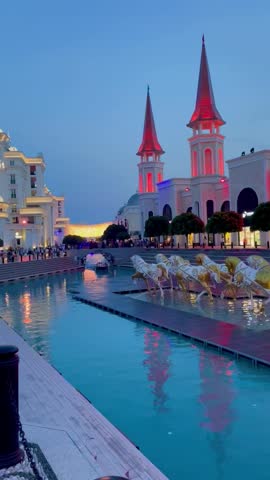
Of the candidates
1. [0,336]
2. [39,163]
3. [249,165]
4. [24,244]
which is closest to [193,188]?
[249,165]

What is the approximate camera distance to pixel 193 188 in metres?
61.2

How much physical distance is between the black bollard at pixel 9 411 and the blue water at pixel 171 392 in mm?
2111

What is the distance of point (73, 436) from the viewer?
611 cm

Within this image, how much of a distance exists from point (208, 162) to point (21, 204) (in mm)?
31304

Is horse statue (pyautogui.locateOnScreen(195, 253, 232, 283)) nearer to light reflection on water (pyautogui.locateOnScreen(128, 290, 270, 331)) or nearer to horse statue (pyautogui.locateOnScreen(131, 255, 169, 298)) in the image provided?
light reflection on water (pyautogui.locateOnScreen(128, 290, 270, 331))

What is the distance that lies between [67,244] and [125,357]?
73.9 meters

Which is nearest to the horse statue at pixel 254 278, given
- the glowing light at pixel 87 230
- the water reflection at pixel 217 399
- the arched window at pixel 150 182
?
the water reflection at pixel 217 399

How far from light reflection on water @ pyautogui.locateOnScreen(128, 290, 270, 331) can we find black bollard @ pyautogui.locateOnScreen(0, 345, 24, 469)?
926 centimetres

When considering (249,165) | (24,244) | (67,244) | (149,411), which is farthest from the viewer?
(67,244)

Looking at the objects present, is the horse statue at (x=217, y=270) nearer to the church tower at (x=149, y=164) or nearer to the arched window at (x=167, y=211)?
the arched window at (x=167, y=211)

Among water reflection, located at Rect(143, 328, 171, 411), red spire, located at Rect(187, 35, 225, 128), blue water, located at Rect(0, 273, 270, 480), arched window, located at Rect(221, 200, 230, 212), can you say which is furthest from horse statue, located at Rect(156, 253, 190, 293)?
red spire, located at Rect(187, 35, 225, 128)

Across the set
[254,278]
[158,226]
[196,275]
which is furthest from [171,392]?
[158,226]

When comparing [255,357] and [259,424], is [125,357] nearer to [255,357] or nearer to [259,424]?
[255,357]

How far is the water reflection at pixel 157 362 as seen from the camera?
8.81 meters
